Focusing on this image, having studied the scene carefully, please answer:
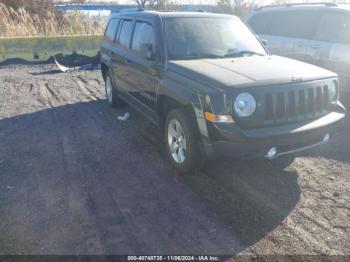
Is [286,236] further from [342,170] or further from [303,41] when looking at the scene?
[303,41]

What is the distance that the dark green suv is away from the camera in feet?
12.0

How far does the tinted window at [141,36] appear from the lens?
496cm

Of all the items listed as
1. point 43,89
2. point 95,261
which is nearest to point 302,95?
point 95,261

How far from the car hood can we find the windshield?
0.68 ft

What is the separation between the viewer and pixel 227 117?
11.9 feet

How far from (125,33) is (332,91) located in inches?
140

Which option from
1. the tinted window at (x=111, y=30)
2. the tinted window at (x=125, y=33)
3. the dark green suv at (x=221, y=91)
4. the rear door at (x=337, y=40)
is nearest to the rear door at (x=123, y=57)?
the tinted window at (x=125, y=33)

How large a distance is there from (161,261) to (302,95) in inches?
94.2

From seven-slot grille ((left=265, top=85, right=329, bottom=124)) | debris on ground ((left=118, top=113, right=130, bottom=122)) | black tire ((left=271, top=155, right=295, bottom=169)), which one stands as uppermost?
seven-slot grille ((left=265, top=85, right=329, bottom=124))

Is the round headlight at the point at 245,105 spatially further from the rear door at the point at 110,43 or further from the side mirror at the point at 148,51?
the rear door at the point at 110,43

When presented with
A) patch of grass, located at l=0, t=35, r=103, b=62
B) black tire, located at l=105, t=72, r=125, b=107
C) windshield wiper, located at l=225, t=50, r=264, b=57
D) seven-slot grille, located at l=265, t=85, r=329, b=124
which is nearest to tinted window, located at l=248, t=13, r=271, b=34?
windshield wiper, located at l=225, t=50, r=264, b=57

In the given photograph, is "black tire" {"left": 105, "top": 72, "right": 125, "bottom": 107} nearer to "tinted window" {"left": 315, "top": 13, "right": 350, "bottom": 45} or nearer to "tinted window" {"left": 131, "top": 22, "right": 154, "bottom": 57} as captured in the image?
"tinted window" {"left": 131, "top": 22, "right": 154, "bottom": 57}

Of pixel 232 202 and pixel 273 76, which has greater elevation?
pixel 273 76

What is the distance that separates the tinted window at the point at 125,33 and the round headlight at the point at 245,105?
9.42 ft
